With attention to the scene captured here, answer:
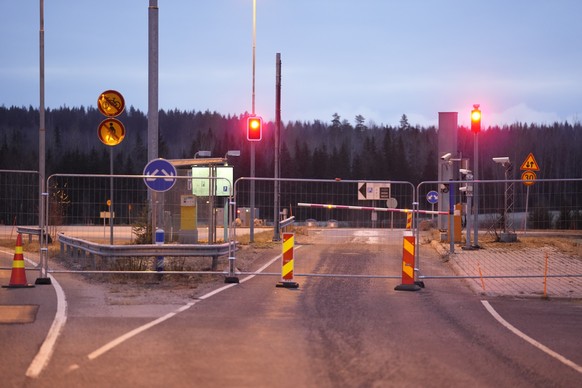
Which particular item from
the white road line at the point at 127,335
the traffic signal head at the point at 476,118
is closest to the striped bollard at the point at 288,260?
the white road line at the point at 127,335

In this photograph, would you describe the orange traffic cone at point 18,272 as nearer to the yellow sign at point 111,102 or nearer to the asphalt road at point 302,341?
the asphalt road at point 302,341

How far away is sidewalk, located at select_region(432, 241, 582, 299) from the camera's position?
1506 cm

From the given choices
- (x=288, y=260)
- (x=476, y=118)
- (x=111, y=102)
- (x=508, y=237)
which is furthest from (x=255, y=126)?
(x=288, y=260)

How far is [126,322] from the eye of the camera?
10.2 metres

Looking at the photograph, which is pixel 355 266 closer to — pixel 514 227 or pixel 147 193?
pixel 147 193

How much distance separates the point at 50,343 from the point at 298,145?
386ft

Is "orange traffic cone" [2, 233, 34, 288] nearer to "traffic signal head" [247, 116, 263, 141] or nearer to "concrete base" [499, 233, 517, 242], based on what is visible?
"traffic signal head" [247, 116, 263, 141]

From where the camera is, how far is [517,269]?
1789cm

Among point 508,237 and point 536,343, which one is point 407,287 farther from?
point 508,237

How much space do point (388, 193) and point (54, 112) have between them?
14383 cm

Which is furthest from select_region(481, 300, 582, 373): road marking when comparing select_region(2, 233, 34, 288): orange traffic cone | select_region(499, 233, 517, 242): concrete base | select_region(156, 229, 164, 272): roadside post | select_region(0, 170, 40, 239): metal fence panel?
select_region(499, 233, 517, 242): concrete base

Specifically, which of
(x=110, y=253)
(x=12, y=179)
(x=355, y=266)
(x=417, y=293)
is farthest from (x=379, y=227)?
(x=12, y=179)

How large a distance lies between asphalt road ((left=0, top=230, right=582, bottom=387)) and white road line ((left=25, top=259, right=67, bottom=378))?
0.09 meters

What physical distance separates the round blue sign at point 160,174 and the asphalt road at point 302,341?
8.32 feet
